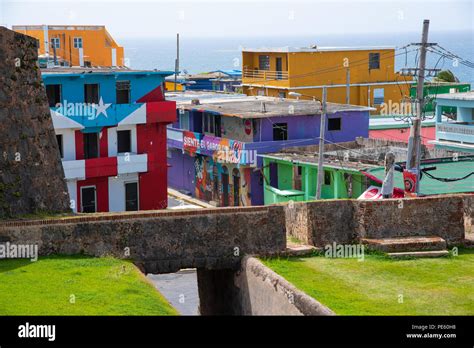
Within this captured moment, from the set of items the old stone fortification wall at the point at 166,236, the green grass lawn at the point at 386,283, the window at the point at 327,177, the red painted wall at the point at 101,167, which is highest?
the old stone fortification wall at the point at 166,236

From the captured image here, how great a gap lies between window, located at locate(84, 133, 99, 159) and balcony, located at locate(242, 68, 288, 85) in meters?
25.0

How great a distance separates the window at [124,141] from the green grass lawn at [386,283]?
24055mm

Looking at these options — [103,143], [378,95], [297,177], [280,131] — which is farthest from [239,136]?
[378,95]

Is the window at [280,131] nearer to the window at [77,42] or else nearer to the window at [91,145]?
the window at [91,145]

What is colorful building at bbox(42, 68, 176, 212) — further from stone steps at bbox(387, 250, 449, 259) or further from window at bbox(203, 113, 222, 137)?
stone steps at bbox(387, 250, 449, 259)

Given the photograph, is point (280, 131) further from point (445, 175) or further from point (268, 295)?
point (268, 295)

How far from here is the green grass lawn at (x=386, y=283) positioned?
14.1 metres

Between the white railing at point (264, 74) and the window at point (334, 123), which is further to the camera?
the white railing at point (264, 74)

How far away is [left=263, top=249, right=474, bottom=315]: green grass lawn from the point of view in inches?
554

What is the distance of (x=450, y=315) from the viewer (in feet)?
44.4

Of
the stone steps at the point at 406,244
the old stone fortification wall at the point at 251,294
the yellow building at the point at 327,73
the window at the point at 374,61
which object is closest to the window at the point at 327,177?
the old stone fortification wall at the point at 251,294

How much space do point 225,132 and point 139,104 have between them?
8.29 m

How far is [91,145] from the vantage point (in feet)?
131
